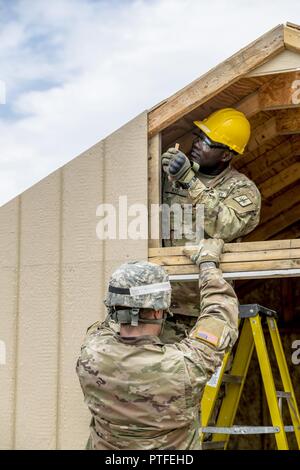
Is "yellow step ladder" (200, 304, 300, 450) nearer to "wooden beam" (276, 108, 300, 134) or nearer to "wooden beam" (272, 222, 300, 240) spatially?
"wooden beam" (276, 108, 300, 134)

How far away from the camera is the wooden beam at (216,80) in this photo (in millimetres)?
4340

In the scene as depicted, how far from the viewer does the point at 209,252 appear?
4152 millimetres

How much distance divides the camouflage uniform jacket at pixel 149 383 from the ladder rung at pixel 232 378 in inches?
63.0

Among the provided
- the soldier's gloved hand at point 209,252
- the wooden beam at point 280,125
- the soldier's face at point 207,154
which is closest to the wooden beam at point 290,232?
the wooden beam at point 280,125

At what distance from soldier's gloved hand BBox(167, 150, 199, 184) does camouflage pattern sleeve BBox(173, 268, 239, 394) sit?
93cm

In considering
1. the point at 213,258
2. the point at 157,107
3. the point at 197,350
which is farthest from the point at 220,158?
the point at 197,350

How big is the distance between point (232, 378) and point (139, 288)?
207 cm

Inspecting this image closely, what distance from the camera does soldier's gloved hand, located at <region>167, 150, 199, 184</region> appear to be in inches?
169

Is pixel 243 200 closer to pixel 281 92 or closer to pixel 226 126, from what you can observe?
pixel 226 126

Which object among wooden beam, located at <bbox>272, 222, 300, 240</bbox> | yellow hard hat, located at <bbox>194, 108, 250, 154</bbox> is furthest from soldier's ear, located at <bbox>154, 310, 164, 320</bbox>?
wooden beam, located at <bbox>272, 222, 300, 240</bbox>

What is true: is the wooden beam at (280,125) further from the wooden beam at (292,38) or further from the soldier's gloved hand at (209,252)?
the soldier's gloved hand at (209,252)

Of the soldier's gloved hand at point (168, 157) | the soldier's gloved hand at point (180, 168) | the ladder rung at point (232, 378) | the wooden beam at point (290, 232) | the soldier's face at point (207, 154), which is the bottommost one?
the ladder rung at point (232, 378)
